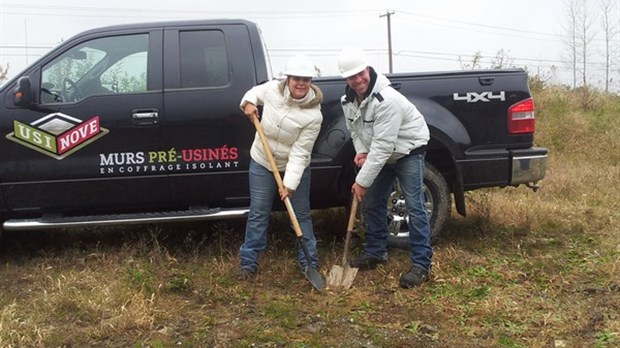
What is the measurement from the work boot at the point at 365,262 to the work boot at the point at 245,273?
77 cm

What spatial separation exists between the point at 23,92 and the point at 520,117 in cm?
384

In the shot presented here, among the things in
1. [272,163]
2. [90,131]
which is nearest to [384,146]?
[272,163]

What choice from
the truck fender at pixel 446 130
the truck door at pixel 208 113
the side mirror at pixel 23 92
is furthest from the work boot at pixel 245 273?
the side mirror at pixel 23 92

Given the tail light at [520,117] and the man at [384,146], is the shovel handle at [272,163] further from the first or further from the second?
the tail light at [520,117]

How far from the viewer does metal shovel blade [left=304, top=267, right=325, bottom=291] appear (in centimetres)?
404

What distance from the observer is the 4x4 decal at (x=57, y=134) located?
441 centimetres

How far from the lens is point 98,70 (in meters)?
4.58

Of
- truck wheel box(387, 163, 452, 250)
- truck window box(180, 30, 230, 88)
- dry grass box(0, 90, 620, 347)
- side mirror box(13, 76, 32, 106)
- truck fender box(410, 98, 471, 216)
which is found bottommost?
dry grass box(0, 90, 620, 347)

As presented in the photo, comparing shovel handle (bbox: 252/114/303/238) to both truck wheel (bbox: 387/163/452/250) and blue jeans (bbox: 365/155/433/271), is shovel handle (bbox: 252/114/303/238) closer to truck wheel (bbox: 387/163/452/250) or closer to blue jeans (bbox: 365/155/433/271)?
blue jeans (bbox: 365/155/433/271)

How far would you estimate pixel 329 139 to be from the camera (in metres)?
4.63

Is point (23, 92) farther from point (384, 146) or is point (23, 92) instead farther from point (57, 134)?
point (384, 146)

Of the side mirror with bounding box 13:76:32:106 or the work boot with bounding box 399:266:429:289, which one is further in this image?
the side mirror with bounding box 13:76:32:106

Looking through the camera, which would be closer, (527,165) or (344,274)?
(344,274)

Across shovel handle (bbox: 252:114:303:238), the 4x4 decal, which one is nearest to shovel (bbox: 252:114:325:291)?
shovel handle (bbox: 252:114:303:238)
